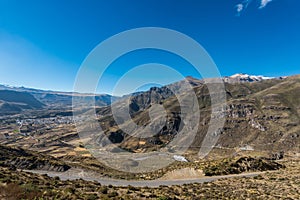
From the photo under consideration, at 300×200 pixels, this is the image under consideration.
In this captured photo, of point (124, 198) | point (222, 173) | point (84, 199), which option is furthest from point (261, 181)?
point (84, 199)

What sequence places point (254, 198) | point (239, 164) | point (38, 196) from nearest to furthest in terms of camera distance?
point (38, 196) < point (254, 198) < point (239, 164)

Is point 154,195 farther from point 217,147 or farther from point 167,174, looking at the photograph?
point 217,147

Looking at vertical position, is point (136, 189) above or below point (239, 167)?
below

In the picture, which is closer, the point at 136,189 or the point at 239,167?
the point at 136,189

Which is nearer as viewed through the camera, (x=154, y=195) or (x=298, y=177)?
(x=154, y=195)

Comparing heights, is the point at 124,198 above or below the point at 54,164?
above

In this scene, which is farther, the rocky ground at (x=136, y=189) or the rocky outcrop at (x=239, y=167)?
the rocky outcrop at (x=239, y=167)

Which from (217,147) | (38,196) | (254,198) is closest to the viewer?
(38,196)

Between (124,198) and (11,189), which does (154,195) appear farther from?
(11,189)

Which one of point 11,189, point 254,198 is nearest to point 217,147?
→ point 254,198

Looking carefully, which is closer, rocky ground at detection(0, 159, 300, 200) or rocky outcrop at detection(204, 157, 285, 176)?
rocky ground at detection(0, 159, 300, 200)
